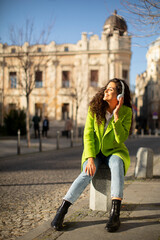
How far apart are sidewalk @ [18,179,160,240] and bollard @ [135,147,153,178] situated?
6.12 feet

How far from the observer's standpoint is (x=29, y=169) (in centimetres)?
812

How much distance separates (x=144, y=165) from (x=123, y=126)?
9.53 ft

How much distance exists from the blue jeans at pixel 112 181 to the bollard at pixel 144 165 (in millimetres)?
2949

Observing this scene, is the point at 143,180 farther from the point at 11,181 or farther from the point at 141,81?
the point at 141,81

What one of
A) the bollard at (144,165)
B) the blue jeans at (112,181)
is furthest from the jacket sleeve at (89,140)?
the bollard at (144,165)

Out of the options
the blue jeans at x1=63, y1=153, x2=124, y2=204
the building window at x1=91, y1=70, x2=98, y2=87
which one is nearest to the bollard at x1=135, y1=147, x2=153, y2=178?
the blue jeans at x1=63, y1=153, x2=124, y2=204

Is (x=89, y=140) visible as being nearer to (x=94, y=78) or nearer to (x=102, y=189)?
(x=102, y=189)

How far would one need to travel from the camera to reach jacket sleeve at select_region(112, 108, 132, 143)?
3.49 metres

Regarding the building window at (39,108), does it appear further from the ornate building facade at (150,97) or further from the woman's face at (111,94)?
the woman's face at (111,94)

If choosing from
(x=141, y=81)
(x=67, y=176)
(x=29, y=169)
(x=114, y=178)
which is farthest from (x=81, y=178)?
(x=141, y=81)

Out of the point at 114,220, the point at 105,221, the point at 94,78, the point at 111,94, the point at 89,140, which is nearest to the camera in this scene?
the point at 114,220

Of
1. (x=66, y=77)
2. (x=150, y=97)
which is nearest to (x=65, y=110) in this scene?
(x=66, y=77)

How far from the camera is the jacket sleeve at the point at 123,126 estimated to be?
349 centimetres

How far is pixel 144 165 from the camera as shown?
20.7 feet
